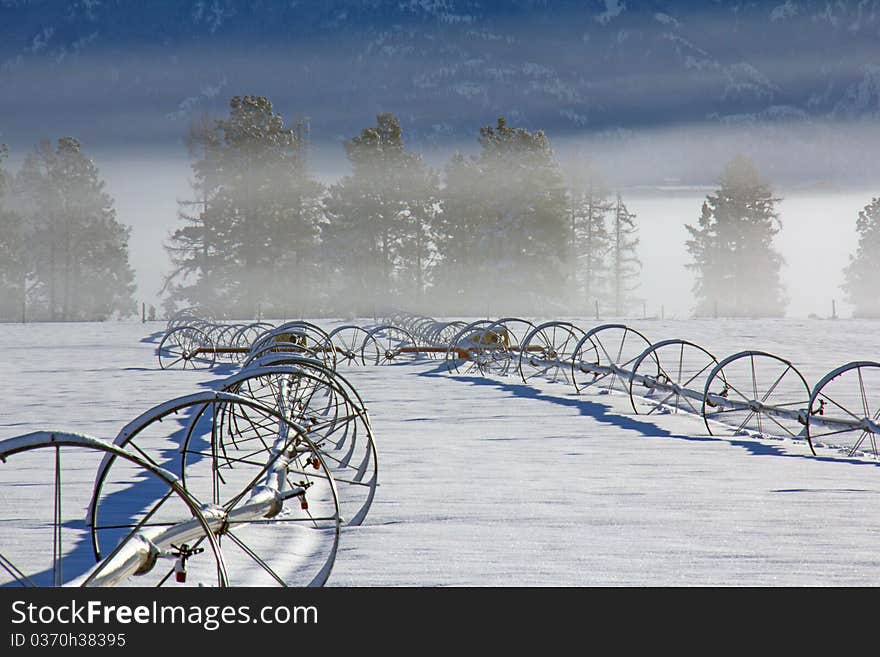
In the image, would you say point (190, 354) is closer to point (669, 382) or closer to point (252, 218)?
point (669, 382)

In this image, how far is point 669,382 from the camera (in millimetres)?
13047

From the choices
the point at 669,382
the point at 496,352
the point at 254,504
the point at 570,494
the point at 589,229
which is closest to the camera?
the point at 254,504

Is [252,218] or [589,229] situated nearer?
[252,218]

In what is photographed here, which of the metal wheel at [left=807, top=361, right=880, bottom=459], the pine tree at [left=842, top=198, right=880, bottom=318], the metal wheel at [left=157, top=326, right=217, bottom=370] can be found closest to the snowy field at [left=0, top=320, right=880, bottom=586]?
the metal wheel at [left=807, top=361, right=880, bottom=459]

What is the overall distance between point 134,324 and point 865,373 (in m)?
27.3

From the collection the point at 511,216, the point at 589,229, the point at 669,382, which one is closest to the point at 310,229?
the point at 511,216

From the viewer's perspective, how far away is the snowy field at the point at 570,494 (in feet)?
17.3

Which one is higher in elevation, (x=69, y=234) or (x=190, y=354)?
(x=69, y=234)

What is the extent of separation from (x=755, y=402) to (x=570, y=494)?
15.0ft

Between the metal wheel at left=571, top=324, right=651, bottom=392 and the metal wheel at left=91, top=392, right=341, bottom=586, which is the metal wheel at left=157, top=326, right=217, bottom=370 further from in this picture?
the metal wheel at left=91, top=392, right=341, bottom=586

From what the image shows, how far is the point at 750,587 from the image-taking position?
4.86m

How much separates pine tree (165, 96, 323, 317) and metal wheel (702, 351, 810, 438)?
3702 cm

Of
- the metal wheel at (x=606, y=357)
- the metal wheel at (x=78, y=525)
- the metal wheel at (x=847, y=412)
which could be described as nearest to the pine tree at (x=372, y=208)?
the metal wheel at (x=606, y=357)

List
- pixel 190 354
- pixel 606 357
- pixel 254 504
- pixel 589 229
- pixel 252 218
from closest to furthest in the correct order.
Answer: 1. pixel 254 504
2. pixel 190 354
3. pixel 606 357
4. pixel 252 218
5. pixel 589 229
